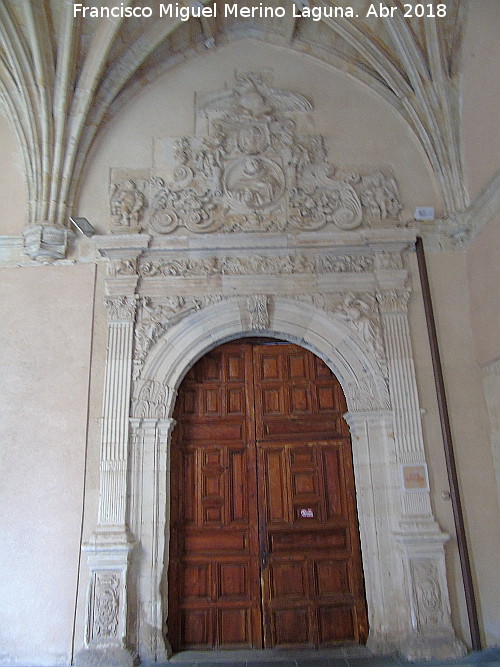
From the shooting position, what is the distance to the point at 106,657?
397cm

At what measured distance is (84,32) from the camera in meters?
5.08

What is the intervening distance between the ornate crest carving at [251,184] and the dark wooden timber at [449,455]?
0.78 meters

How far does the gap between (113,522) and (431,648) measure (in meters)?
2.72

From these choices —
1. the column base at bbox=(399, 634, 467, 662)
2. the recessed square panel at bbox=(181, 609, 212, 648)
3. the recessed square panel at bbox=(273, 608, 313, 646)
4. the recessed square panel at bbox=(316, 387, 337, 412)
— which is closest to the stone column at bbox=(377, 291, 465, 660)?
the column base at bbox=(399, 634, 467, 662)

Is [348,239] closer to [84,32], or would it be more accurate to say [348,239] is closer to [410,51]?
[410,51]

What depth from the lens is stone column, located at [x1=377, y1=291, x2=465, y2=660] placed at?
405 centimetres

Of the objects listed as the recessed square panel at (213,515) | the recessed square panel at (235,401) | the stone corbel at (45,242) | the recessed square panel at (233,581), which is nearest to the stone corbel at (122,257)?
the stone corbel at (45,242)

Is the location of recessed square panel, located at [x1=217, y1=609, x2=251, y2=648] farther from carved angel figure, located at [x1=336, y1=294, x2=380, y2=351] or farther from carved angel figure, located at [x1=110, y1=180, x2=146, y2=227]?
carved angel figure, located at [x1=110, y1=180, x2=146, y2=227]

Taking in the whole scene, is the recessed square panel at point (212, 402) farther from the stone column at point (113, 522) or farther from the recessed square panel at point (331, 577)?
the recessed square panel at point (331, 577)

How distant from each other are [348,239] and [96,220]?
2.50 m

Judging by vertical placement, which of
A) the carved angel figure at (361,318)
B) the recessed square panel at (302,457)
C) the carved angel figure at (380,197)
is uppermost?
the carved angel figure at (380,197)

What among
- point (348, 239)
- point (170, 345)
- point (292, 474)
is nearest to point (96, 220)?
point (170, 345)

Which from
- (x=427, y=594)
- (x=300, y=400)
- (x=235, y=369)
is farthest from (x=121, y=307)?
(x=427, y=594)

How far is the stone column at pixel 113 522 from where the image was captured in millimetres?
4039
